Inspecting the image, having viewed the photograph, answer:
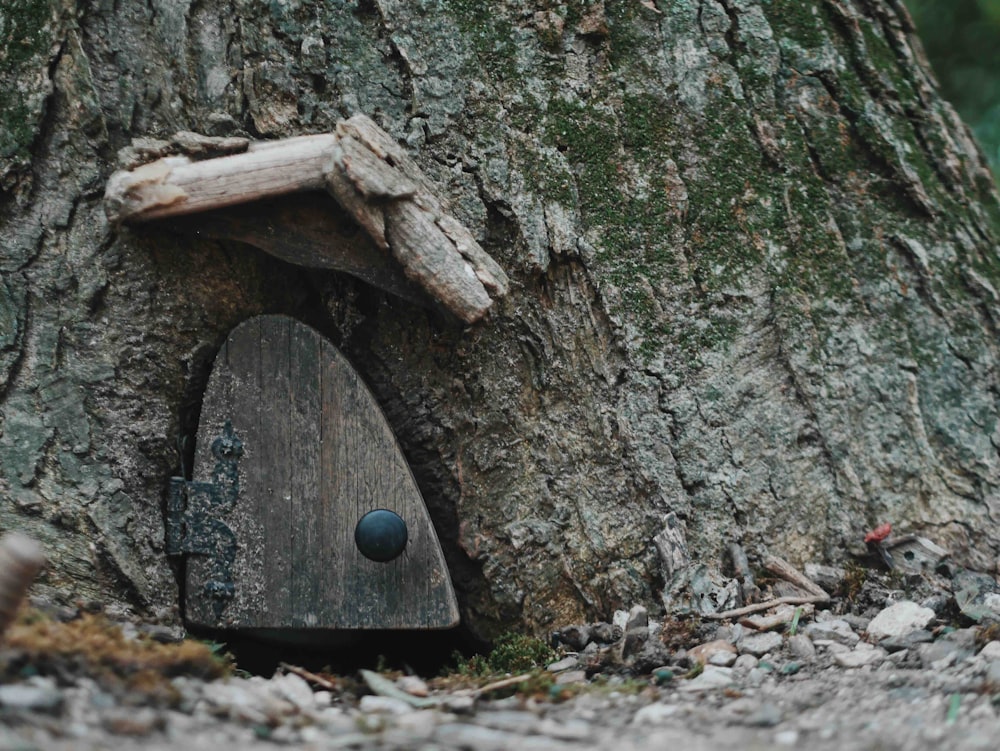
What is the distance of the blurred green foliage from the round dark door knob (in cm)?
445

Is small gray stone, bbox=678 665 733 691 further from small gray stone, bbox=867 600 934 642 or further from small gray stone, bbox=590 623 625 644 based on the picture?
small gray stone, bbox=867 600 934 642

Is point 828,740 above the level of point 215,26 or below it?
below

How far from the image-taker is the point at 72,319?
269cm

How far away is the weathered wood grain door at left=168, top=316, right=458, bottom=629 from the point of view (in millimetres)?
2809

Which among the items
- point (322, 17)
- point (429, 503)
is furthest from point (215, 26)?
point (429, 503)

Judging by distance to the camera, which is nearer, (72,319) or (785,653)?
(785,653)

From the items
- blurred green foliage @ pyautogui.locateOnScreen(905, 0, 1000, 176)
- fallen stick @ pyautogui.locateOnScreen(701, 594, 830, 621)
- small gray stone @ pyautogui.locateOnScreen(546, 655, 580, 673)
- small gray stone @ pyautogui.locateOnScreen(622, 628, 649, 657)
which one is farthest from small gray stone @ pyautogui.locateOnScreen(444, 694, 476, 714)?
blurred green foliage @ pyautogui.locateOnScreen(905, 0, 1000, 176)

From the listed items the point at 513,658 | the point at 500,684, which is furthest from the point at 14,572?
the point at 513,658

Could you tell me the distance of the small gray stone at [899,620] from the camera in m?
2.58

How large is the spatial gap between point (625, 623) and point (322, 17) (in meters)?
1.98

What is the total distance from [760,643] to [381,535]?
1079 mm

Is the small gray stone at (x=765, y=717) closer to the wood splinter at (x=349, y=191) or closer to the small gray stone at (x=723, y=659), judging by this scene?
the small gray stone at (x=723, y=659)

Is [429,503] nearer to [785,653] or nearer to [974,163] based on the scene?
[785,653]

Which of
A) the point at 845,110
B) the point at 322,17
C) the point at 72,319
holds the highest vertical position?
the point at 322,17
